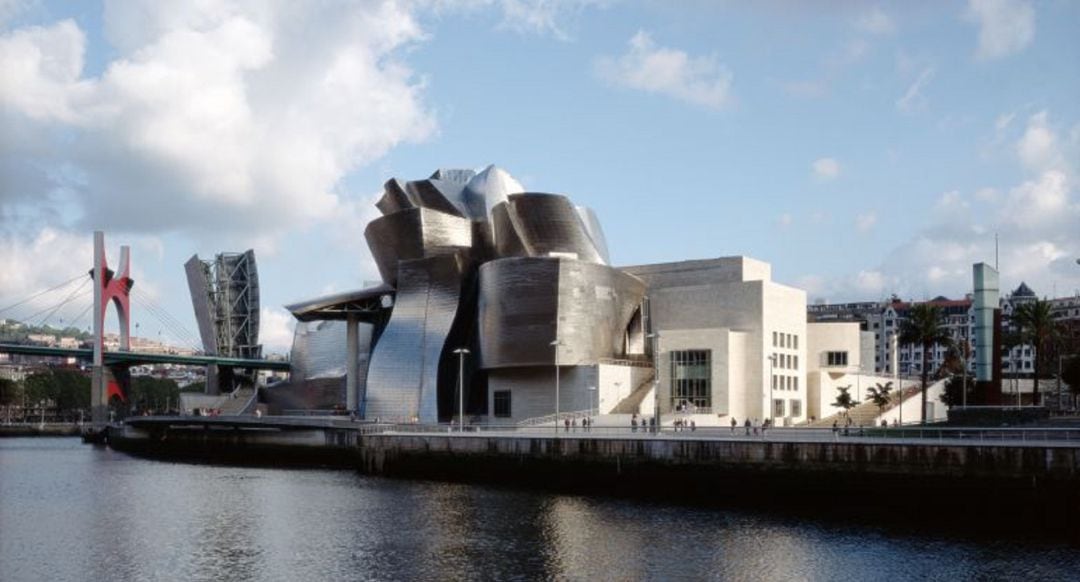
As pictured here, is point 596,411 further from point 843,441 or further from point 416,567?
point 416,567

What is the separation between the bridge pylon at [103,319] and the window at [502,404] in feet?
146

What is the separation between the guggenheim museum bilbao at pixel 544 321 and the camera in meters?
72.1

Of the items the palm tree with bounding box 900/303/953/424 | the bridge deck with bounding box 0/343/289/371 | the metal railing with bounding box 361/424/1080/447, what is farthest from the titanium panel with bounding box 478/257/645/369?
the bridge deck with bounding box 0/343/289/371

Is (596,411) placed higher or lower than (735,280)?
lower

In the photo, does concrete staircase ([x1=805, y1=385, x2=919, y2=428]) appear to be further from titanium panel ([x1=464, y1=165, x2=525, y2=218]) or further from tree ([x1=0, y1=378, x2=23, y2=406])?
tree ([x1=0, y1=378, x2=23, y2=406])

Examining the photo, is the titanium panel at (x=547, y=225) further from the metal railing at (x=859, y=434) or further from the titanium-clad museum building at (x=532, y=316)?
the metal railing at (x=859, y=434)

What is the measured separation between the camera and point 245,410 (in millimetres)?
100375

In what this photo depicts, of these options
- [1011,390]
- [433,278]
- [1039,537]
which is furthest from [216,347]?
[1039,537]

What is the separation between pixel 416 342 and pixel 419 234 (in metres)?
7.78

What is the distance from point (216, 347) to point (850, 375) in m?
68.8

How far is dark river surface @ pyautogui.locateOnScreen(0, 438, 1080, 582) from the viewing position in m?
27.7

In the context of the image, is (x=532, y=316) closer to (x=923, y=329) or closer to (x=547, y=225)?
(x=547, y=225)

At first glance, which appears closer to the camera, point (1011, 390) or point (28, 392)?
point (1011, 390)

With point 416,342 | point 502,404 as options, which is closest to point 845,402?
point 502,404
